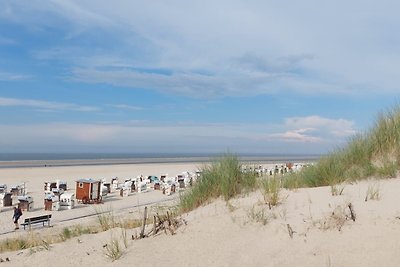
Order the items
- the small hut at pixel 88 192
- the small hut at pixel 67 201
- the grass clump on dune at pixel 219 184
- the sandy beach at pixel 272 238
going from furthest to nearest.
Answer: the small hut at pixel 88 192
the small hut at pixel 67 201
the grass clump on dune at pixel 219 184
the sandy beach at pixel 272 238

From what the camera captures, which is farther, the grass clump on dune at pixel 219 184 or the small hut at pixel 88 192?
the small hut at pixel 88 192

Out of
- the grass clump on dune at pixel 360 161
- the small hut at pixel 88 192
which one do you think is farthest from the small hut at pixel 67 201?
the grass clump on dune at pixel 360 161

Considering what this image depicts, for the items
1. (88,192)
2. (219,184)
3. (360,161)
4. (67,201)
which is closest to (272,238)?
(219,184)

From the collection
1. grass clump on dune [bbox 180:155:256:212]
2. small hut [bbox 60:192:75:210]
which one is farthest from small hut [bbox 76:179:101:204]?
grass clump on dune [bbox 180:155:256:212]

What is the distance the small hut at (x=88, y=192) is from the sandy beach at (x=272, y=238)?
1398 cm

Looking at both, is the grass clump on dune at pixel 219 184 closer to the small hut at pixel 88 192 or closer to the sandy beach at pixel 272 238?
the sandy beach at pixel 272 238

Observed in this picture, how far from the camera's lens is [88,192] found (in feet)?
63.1

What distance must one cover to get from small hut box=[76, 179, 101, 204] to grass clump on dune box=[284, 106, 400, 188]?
13650mm

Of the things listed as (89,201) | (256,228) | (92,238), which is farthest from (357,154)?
(89,201)

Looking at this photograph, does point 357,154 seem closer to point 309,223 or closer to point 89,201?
point 309,223

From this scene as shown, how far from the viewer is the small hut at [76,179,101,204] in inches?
757

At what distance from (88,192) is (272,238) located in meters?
15.8

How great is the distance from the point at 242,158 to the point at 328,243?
275 cm

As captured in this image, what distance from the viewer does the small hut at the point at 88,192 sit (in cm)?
1922
